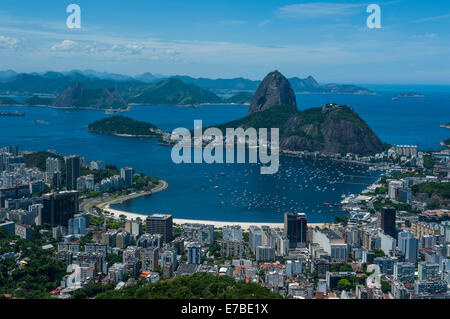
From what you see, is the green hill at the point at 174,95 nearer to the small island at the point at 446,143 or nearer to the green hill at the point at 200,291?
the small island at the point at 446,143

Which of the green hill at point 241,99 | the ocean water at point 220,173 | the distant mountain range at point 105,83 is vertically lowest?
the ocean water at point 220,173

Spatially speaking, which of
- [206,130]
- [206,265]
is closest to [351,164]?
[206,130]

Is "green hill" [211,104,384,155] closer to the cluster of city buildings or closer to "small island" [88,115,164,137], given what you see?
"small island" [88,115,164,137]

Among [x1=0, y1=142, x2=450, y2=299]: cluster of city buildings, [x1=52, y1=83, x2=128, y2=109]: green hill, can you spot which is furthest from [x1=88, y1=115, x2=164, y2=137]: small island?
[x1=0, y1=142, x2=450, y2=299]: cluster of city buildings

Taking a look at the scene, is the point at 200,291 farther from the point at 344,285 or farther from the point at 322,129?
the point at 322,129

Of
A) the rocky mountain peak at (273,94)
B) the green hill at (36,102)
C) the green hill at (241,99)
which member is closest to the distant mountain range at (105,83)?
the green hill at (36,102)

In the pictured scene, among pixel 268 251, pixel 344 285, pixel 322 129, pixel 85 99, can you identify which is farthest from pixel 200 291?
pixel 85 99
